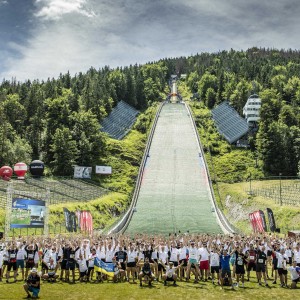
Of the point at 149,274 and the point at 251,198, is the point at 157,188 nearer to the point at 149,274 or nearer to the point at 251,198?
the point at 251,198

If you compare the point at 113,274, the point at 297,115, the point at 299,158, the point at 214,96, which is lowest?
the point at 113,274

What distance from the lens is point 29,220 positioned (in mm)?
27641

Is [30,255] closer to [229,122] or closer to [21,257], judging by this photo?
[21,257]

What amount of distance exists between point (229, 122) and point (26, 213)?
71566mm

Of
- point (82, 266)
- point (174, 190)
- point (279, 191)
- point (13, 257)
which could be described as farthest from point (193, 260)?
point (174, 190)

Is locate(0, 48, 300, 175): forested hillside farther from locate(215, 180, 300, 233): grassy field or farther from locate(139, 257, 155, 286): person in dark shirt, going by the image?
locate(139, 257, 155, 286): person in dark shirt

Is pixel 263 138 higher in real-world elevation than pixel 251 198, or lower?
higher

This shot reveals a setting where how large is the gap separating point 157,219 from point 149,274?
96.9ft

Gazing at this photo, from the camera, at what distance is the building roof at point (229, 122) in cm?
8444

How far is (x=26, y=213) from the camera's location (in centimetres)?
2747

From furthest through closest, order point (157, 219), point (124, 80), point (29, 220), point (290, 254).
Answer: point (124, 80), point (157, 219), point (29, 220), point (290, 254)

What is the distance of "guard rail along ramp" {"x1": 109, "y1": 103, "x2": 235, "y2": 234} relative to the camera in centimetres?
4531

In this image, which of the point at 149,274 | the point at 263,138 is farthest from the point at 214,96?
the point at 149,274

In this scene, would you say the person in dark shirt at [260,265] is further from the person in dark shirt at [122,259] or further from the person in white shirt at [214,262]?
the person in dark shirt at [122,259]
